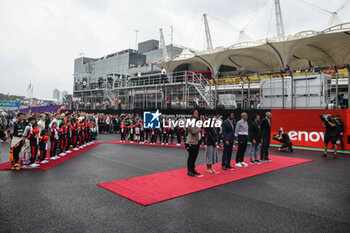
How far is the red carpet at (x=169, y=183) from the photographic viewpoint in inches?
213

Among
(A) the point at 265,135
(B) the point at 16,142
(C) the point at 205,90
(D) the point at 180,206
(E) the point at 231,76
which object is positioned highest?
(E) the point at 231,76

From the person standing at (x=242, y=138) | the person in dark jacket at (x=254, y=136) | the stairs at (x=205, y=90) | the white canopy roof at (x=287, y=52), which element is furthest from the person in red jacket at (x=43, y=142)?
the white canopy roof at (x=287, y=52)

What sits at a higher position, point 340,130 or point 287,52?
point 287,52

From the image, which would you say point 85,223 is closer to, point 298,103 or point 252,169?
point 252,169

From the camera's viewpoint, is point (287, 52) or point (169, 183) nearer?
point (169, 183)

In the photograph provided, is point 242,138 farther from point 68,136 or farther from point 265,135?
point 68,136

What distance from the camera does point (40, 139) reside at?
28.5 ft

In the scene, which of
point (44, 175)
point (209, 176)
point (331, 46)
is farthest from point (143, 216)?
point (331, 46)

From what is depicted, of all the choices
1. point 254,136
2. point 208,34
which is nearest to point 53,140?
point 254,136

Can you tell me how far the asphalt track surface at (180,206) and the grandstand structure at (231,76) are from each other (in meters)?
10.1

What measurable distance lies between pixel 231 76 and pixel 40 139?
13625 mm

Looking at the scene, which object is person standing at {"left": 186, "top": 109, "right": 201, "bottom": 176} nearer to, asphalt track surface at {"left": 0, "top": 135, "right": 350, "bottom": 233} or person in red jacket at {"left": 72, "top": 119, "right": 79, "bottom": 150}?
asphalt track surface at {"left": 0, "top": 135, "right": 350, "bottom": 233}

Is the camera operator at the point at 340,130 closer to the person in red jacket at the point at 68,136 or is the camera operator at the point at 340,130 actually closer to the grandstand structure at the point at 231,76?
the grandstand structure at the point at 231,76

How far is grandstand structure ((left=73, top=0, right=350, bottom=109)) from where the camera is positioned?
1692 centimetres
